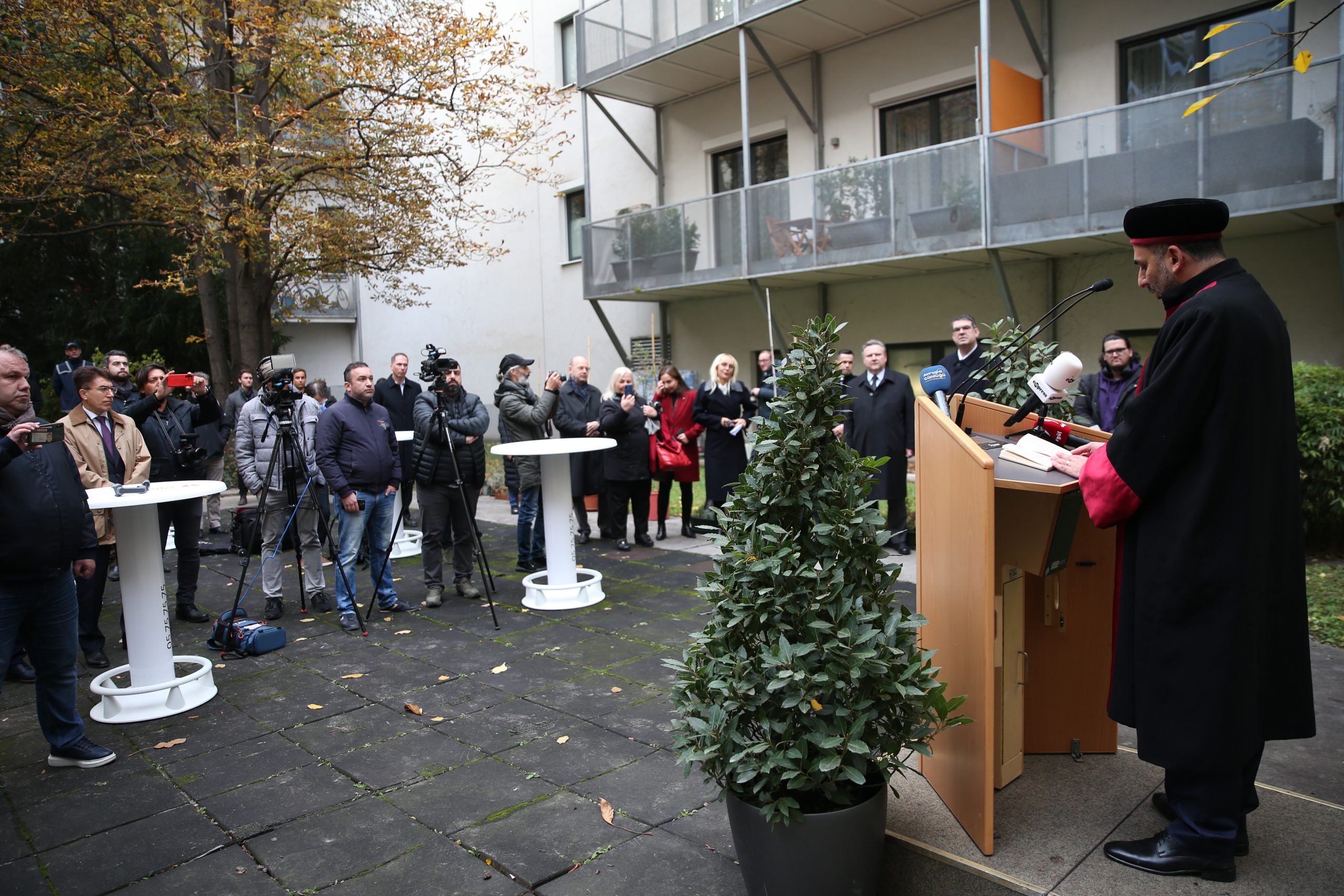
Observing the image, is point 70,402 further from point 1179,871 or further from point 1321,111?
point 1321,111

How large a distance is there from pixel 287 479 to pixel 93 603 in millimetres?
1509

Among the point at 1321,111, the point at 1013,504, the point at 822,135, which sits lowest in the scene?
the point at 1013,504

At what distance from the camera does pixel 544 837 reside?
10.5ft

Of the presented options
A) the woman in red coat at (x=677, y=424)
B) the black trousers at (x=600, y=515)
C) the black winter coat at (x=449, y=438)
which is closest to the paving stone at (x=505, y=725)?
the black winter coat at (x=449, y=438)

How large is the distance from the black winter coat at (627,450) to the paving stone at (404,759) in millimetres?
4600

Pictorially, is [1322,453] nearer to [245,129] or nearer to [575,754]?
[575,754]

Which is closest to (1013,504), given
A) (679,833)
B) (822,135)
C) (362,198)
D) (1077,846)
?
(1077,846)

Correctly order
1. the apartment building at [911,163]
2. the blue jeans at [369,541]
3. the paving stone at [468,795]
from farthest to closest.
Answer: the apartment building at [911,163]
the blue jeans at [369,541]
the paving stone at [468,795]

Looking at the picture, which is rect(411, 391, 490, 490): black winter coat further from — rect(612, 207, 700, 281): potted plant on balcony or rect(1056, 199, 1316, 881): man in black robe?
rect(612, 207, 700, 281): potted plant on balcony

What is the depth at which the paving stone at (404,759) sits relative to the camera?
3.79 meters

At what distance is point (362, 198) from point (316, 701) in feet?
38.8

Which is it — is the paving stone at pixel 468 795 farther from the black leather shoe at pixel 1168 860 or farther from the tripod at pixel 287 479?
the tripod at pixel 287 479

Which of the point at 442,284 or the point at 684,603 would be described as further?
the point at 442,284

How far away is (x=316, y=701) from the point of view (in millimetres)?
4809
